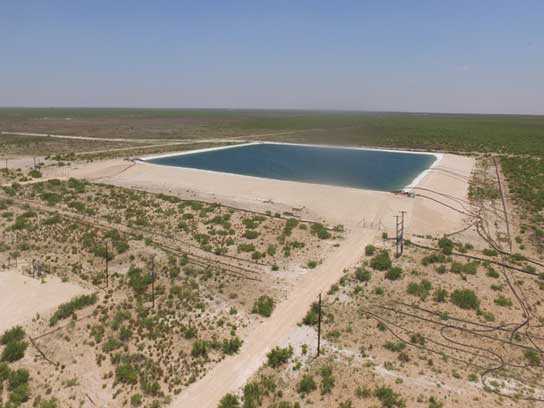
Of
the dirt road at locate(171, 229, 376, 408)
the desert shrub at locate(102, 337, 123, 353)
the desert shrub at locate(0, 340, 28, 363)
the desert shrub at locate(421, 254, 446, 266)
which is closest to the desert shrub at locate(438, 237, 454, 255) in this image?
the desert shrub at locate(421, 254, 446, 266)

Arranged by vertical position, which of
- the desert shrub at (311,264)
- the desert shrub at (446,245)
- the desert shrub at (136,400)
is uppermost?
the desert shrub at (446,245)

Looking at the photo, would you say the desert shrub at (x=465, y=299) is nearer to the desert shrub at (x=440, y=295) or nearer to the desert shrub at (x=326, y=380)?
the desert shrub at (x=440, y=295)

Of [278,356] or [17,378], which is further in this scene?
[278,356]

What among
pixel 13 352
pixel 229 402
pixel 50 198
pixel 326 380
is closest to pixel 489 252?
pixel 326 380

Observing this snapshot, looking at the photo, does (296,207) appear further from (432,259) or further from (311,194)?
(432,259)

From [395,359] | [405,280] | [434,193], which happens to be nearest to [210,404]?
[395,359]

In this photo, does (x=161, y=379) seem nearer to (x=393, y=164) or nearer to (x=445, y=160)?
(x=393, y=164)

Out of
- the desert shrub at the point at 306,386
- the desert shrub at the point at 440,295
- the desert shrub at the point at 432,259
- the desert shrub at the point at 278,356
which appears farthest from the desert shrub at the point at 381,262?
the desert shrub at the point at 306,386
